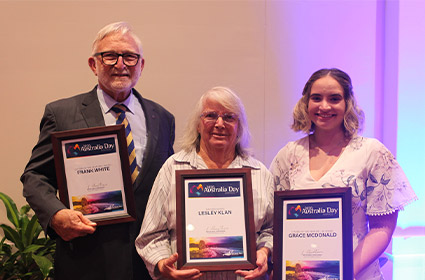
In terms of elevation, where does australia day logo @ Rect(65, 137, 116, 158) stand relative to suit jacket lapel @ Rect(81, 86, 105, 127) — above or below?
below

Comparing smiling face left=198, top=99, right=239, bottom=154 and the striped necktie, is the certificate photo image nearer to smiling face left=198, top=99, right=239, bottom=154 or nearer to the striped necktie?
smiling face left=198, top=99, right=239, bottom=154

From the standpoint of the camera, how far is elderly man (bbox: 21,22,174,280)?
7.27ft

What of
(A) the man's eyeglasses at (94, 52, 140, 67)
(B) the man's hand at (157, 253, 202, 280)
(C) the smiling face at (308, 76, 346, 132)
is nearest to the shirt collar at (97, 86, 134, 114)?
(A) the man's eyeglasses at (94, 52, 140, 67)

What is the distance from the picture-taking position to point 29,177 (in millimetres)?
2289

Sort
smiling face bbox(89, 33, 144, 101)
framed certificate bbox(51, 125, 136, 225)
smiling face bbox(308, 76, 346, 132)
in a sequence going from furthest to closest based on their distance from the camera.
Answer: smiling face bbox(89, 33, 144, 101) < smiling face bbox(308, 76, 346, 132) < framed certificate bbox(51, 125, 136, 225)

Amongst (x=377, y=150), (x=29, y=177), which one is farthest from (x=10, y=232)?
(x=377, y=150)

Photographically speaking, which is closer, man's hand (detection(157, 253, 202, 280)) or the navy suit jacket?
man's hand (detection(157, 253, 202, 280))

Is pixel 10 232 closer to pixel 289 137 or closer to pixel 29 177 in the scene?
pixel 29 177

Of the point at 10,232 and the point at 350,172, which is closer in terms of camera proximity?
the point at 350,172

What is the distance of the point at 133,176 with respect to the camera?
7.75 feet

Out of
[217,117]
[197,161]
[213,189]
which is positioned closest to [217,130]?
[217,117]

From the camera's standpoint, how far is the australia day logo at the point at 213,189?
200 cm

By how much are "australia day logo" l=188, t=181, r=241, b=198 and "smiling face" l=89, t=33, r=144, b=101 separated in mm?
817

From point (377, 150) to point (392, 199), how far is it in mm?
266
